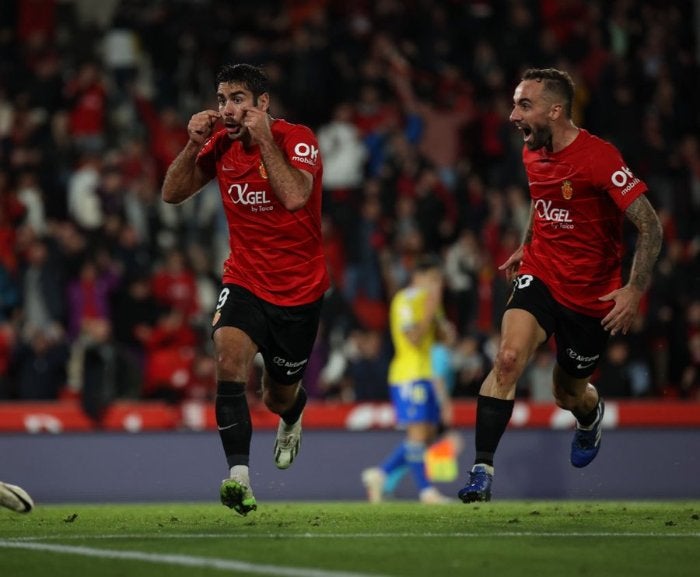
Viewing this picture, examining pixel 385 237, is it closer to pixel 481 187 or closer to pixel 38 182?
pixel 481 187

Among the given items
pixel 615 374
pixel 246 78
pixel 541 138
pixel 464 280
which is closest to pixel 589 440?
pixel 541 138

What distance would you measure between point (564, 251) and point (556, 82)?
3.45 ft

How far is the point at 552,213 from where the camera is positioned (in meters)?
9.69

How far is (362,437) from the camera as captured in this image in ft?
51.7

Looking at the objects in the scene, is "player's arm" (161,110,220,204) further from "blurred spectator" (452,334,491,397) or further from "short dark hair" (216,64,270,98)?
"blurred spectator" (452,334,491,397)

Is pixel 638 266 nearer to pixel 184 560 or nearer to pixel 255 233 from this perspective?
pixel 255 233

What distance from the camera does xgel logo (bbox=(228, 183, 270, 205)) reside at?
31.3ft

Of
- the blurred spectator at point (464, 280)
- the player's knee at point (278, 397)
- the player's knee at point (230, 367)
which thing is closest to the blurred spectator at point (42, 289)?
the blurred spectator at point (464, 280)

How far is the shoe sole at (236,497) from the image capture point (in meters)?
8.59

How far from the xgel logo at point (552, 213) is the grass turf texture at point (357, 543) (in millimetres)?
1860

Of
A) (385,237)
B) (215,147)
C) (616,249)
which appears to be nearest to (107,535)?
(215,147)

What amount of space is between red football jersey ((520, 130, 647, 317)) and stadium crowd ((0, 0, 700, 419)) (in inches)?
276

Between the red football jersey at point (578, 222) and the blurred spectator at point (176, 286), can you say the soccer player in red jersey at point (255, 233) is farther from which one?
the blurred spectator at point (176, 286)

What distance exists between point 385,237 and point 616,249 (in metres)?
8.59
